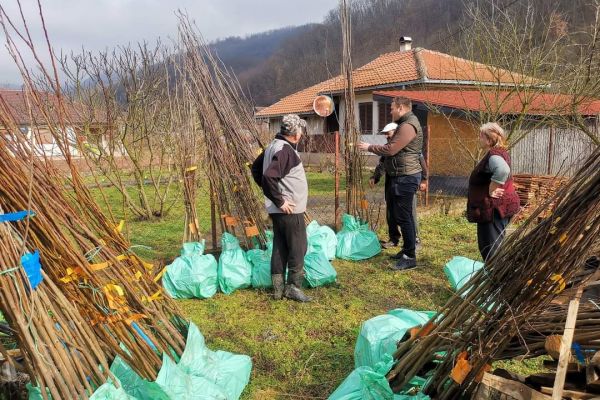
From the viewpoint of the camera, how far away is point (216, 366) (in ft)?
7.85

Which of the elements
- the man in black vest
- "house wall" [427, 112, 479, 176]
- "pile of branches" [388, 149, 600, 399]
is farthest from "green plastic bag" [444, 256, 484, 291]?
"house wall" [427, 112, 479, 176]

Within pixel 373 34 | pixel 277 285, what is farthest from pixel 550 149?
pixel 373 34

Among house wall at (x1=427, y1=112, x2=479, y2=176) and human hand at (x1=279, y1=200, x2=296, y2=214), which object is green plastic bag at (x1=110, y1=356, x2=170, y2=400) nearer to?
human hand at (x1=279, y1=200, x2=296, y2=214)

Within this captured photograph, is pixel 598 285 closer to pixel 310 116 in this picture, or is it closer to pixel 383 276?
pixel 383 276

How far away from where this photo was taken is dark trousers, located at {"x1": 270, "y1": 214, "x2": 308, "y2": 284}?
144 inches

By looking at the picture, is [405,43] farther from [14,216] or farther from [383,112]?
[14,216]

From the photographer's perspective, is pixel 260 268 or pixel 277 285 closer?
pixel 277 285

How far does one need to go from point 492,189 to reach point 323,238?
196cm

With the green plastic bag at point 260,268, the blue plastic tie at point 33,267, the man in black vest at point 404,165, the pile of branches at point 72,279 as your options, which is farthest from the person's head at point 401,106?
the blue plastic tie at point 33,267

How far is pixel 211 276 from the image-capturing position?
13.1 feet

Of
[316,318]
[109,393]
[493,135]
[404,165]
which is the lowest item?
[316,318]

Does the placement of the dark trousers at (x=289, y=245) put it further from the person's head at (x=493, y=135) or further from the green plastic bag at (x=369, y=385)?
the green plastic bag at (x=369, y=385)

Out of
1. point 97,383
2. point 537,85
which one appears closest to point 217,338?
point 97,383

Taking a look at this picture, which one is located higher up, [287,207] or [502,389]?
[287,207]
